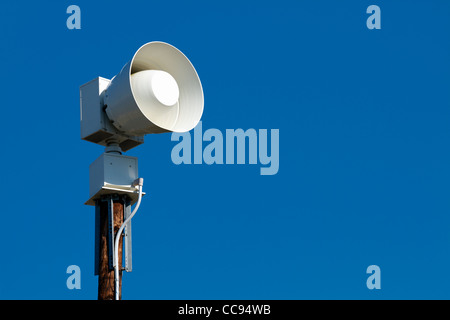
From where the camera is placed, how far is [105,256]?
1050cm

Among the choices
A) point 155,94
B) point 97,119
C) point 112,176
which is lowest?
point 112,176

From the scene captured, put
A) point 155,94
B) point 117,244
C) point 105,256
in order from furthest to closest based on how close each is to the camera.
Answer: point 155,94 → point 105,256 → point 117,244

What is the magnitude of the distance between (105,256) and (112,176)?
32.8 inches

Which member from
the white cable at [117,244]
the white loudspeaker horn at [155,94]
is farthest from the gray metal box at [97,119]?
the white cable at [117,244]

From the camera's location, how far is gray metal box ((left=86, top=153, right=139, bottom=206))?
10695mm

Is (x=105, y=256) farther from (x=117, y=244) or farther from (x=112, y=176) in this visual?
(x=112, y=176)

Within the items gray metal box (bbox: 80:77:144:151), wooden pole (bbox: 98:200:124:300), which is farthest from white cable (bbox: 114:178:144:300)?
gray metal box (bbox: 80:77:144:151)

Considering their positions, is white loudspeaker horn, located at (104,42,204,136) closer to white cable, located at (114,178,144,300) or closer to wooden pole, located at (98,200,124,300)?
white cable, located at (114,178,144,300)

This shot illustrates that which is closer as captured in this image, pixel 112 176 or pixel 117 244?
pixel 117 244

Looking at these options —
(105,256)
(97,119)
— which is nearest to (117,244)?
(105,256)

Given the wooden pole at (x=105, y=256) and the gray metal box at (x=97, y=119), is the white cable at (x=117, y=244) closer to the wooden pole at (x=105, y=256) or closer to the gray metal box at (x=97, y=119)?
the wooden pole at (x=105, y=256)

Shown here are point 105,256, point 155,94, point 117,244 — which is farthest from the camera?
point 155,94

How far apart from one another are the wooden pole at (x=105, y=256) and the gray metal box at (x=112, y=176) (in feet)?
0.44
